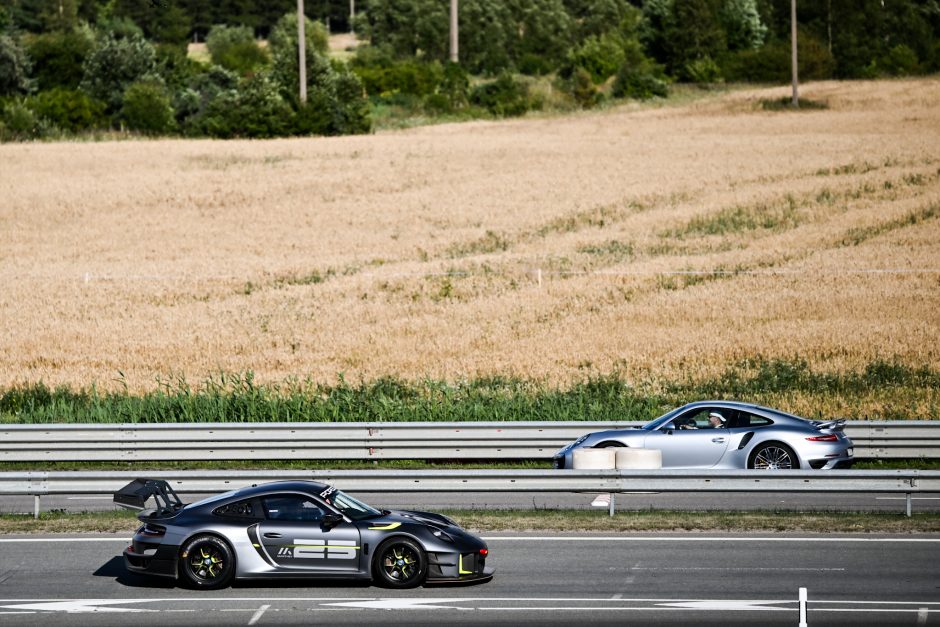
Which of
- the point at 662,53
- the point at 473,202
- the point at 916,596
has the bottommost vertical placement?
the point at 916,596

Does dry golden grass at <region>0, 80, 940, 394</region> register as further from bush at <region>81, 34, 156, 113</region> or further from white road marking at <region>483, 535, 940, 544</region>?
bush at <region>81, 34, 156, 113</region>

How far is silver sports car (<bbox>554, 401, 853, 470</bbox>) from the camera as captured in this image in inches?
719

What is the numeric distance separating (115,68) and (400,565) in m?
79.3

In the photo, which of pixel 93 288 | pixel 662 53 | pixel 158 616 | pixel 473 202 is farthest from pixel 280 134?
pixel 158 616

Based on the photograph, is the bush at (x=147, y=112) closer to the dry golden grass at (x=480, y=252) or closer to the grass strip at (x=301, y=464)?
the dry golden grass at (x=480, y=252)

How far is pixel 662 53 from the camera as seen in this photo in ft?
346

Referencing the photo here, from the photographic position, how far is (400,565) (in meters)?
13.0

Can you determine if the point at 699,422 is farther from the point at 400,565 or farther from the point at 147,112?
the point at 147,112

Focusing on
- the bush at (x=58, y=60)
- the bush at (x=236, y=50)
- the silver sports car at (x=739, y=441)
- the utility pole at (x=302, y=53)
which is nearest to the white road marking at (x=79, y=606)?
the silver sports car at (x=739, y=441)

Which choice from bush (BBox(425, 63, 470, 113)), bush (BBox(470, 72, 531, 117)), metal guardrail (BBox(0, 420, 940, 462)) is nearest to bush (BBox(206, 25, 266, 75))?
bush (BBox(425, 63, 470, 113))

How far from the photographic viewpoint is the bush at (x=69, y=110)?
75.4 meters

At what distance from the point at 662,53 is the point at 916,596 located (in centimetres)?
9651

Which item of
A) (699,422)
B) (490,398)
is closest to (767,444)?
(699,422)

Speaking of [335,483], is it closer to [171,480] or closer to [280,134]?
[171,480]
